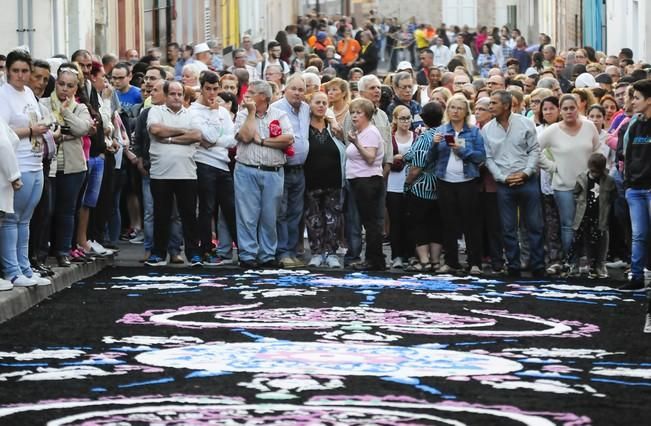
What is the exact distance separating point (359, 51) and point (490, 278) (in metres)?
27.2

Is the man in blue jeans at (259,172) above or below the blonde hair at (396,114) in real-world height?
below

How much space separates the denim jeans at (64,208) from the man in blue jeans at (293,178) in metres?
2.53

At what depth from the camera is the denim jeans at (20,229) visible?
15320 mm

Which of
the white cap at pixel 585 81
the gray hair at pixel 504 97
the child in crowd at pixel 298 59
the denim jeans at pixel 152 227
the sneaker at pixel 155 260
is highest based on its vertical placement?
the child in crowd at pixel 298 59

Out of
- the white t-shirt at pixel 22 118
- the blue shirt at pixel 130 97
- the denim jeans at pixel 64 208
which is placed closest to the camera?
the white t-shirt at pixel 22 118

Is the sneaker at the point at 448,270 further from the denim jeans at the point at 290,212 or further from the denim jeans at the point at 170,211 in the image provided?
the denim jeans at the point at 170,211

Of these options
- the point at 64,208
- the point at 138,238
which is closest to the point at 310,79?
the point at 138,238

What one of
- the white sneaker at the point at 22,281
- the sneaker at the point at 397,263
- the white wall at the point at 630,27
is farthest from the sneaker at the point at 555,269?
the white wall at the point at 630,27

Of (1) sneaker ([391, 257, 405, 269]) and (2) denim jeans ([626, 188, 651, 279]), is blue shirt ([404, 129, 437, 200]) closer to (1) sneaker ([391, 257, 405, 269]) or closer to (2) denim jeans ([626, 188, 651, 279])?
(1) sneaker ([391, 257, 405, 269])

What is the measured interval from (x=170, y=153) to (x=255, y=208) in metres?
1.01

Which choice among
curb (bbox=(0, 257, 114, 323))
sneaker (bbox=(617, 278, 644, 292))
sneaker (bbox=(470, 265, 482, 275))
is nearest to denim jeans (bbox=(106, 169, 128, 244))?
curb (bbox=(0, 257, 114, 323))

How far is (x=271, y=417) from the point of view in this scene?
32.9 feet

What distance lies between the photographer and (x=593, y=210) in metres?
18.3

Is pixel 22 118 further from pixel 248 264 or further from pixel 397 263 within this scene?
pixel 397 263
